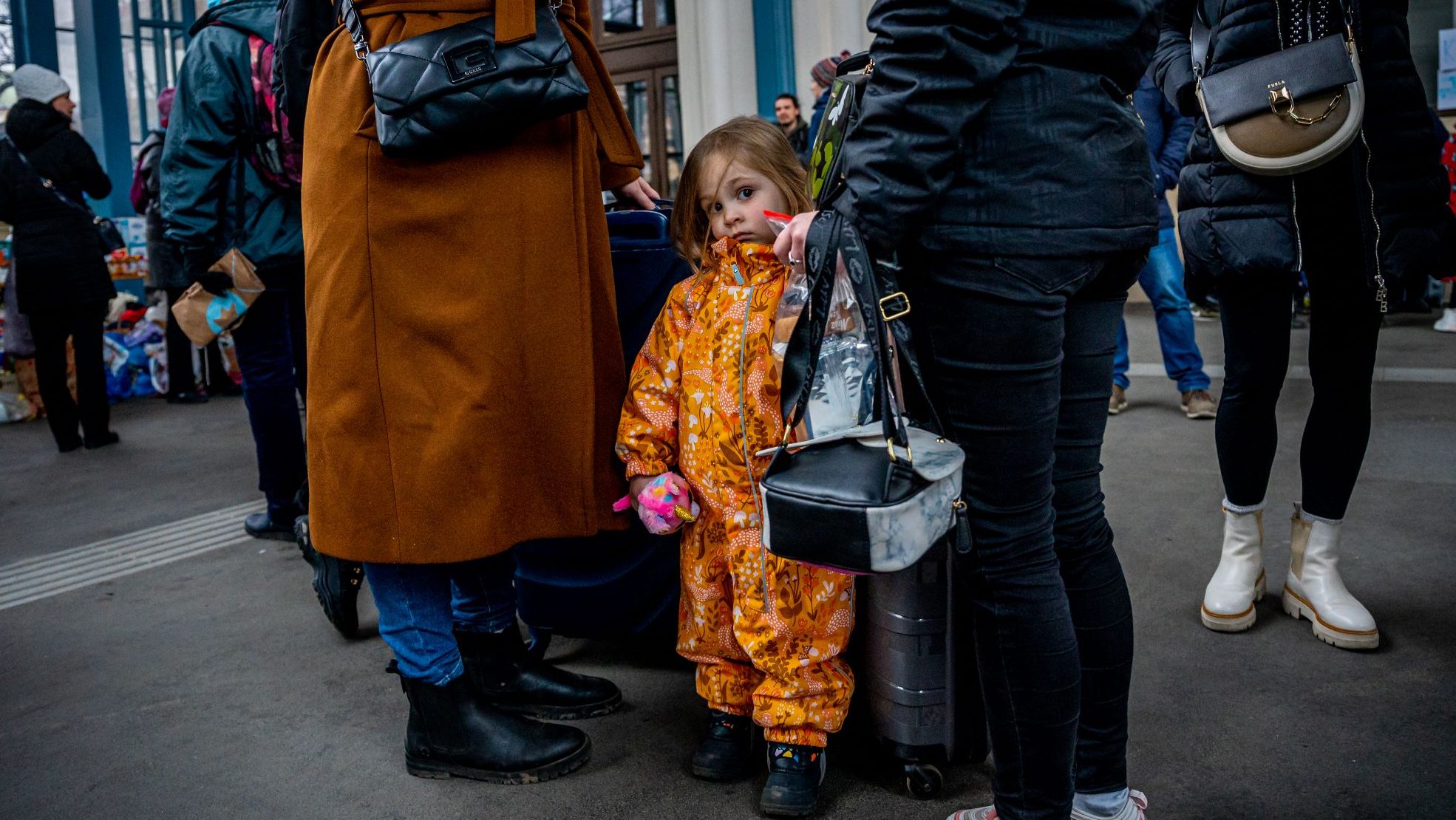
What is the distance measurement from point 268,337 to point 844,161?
A: 2.61 meters

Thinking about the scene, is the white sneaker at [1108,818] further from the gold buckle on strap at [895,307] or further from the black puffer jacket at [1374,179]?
the black puffer jacket at [1374,179]

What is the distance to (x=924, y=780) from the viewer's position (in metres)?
1.73

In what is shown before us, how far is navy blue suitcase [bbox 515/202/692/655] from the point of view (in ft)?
6.93

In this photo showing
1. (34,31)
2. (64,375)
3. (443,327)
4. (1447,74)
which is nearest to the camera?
(443,327)

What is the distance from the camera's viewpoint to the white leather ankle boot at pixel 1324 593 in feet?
7.22

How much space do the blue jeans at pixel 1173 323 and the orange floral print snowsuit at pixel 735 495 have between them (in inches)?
125

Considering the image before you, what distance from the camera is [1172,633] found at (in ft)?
7.68

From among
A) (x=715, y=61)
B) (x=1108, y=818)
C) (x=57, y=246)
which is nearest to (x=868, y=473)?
(x=1108, y=818)

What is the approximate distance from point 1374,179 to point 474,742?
1.91 metres

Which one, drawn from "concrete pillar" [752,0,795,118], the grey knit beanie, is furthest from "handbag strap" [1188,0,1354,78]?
"concrete pillar" [752,0,795,118]

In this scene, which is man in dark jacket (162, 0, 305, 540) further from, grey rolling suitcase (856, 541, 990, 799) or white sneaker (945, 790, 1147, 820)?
white sneaker (945, 790, 1147, 820)

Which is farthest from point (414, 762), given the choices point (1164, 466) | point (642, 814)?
point (1164, 466)

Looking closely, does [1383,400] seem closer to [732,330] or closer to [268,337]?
[732,330]

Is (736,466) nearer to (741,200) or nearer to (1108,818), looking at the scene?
(741,200)
